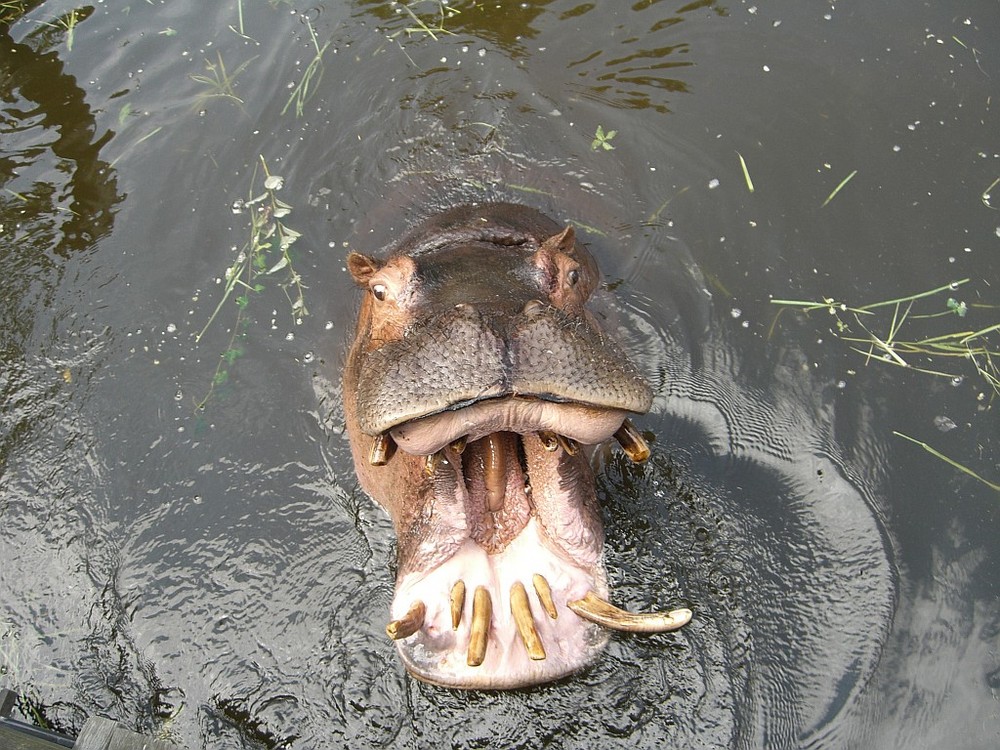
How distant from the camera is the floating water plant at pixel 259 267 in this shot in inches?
187

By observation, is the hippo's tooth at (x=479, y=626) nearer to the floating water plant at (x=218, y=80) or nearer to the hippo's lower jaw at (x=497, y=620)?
the hippo's lower jaw at (x=497, y=620)

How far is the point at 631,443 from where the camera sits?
289cm

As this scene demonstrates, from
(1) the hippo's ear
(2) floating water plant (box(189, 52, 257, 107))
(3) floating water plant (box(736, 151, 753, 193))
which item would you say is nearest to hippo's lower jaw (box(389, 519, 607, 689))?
(1) the hippo's ear

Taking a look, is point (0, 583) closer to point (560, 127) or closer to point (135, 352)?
point (135, 352)

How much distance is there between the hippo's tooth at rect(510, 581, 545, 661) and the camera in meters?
2.63

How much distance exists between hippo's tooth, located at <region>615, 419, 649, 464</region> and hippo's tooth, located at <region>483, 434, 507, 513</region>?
44 cm

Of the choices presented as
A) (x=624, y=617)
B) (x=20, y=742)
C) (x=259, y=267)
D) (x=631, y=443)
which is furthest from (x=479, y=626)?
(x=259, y=267)

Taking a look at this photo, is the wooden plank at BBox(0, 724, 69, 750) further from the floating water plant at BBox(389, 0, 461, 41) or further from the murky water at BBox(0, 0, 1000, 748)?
the floating water plant at BBox(389, 0, 461, 41)

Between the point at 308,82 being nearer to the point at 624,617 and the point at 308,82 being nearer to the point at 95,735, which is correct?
the point at 95,735

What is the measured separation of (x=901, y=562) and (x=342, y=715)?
254cm

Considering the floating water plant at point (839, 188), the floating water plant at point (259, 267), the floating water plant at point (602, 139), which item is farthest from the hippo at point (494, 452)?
the floating water plant at point (839, 188)

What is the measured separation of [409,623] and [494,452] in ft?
2.24

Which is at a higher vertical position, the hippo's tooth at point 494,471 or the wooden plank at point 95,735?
the hippo's tooth at point 494,471

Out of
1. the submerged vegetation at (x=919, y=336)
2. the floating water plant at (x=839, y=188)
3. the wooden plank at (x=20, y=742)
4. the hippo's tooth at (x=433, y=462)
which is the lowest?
the submerged vegetation at (x=919, y=336)
